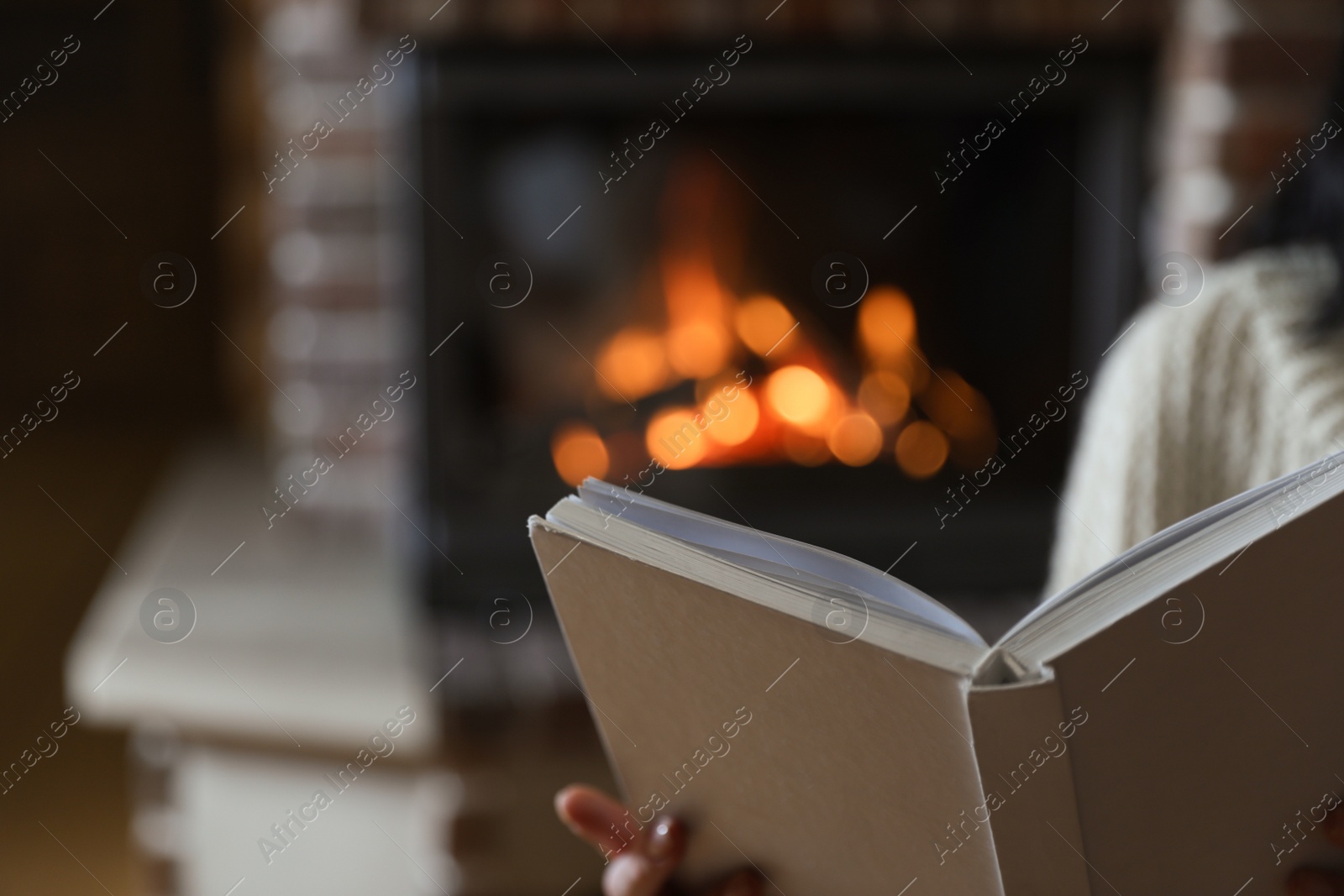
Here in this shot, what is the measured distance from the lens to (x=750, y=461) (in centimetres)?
143

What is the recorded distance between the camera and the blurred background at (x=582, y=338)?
4.35ft

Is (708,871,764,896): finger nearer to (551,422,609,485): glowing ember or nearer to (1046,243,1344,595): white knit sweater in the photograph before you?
(1046,243,1344,595): white knit sweater

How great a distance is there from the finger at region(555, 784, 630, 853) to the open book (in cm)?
6

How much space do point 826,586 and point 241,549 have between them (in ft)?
4.00

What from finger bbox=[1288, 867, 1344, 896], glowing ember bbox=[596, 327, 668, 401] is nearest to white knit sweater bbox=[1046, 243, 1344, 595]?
finger bbox=[1288, 867, 1344, 896]

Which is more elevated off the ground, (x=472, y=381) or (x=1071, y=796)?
(x=472, y=381)

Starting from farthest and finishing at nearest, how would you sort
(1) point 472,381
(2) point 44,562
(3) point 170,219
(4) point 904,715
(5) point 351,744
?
(3) point 170,219 → (2) point 44,562 → (1) point 472,381 → (5) point 351,744 → (4) point 904,715

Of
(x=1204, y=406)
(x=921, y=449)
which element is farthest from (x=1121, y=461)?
(x=921, y=449)

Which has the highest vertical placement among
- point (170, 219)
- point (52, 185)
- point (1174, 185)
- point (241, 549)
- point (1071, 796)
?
point (52, 185)

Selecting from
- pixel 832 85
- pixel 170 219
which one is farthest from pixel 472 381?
pixel 170 219

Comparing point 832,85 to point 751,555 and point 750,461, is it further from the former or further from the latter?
point 751,555

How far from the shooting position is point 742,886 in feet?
1.93

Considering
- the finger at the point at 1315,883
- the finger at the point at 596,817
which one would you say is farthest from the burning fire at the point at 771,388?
the finger at the point at 1315,883

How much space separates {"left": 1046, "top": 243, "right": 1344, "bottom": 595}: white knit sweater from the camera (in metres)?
0.80
